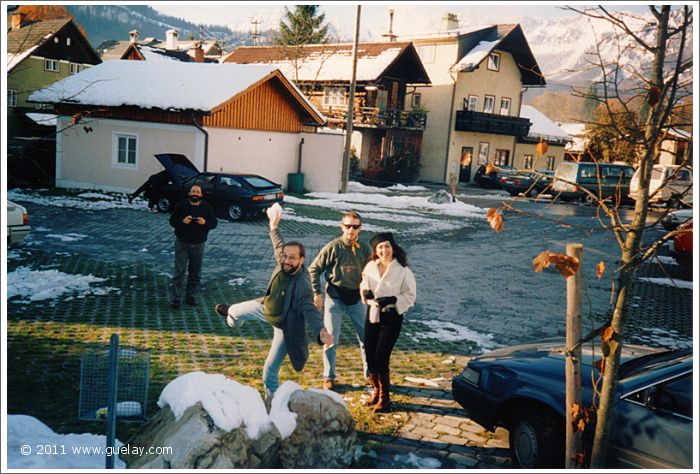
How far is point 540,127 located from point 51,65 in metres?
34.2

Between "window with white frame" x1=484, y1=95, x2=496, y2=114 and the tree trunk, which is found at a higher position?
"window with white frame" x1=484, y1=95, x2=496, y2=114

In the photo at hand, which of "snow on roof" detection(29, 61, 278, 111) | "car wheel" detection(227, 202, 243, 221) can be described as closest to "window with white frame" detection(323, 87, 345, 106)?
"snow on roof" detection(29, 61, 278, 111)

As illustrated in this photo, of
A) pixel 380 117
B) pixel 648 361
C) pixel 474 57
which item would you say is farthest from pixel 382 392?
pixel 474 57

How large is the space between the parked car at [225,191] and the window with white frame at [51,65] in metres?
24.0

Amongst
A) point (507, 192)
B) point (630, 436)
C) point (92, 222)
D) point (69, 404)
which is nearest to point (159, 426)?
point (69, 404)

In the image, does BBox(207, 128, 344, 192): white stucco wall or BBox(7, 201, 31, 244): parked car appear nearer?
BBox(7, 201, 31, 244): parked car

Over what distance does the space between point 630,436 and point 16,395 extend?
5428 mm

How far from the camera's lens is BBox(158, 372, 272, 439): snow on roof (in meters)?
4.64

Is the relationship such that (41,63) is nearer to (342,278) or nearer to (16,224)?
(16,224)

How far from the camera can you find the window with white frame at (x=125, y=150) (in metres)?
24.5

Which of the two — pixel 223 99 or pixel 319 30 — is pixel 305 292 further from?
pixel 319 30

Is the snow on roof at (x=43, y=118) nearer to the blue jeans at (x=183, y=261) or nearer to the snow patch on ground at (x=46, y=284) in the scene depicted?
the snow patch on ground at (x=46, y=284)

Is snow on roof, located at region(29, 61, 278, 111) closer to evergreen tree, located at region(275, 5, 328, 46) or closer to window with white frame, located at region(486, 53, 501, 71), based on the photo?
window with white frame, located at region(486, 53, 501, 71)

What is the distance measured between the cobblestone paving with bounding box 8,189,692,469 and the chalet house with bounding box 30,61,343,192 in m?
5.03
